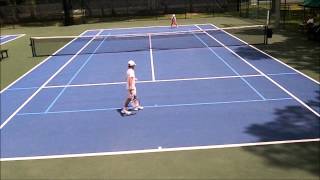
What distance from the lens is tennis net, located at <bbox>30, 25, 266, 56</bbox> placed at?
25688 millimetres

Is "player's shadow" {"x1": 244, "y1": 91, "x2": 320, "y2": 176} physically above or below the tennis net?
below

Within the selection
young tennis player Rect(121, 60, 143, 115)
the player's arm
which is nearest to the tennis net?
young tennis player Rect(121, 60, 143, 115)

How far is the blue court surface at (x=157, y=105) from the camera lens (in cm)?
1118

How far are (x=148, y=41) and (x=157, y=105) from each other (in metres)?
14.1

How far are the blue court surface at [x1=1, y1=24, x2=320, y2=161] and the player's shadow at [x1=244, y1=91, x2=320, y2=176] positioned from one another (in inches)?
1.9

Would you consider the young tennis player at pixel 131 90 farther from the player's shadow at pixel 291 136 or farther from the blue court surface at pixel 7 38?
the blue court surface at pixel 7 38

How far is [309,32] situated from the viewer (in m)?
26.7

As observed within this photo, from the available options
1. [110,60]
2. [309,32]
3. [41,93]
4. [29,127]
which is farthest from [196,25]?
[29,127]

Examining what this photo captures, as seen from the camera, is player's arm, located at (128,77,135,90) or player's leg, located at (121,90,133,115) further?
player's leg, located at (121,90,133,115)

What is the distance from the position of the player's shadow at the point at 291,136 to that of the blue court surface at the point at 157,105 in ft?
0.16

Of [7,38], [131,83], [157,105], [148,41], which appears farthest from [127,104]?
[7,38]

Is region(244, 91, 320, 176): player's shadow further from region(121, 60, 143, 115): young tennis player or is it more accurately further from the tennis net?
the tennis net

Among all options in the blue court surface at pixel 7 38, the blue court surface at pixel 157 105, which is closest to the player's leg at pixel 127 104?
the blue court surface at pixel 157 105

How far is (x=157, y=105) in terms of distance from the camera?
561 inches
